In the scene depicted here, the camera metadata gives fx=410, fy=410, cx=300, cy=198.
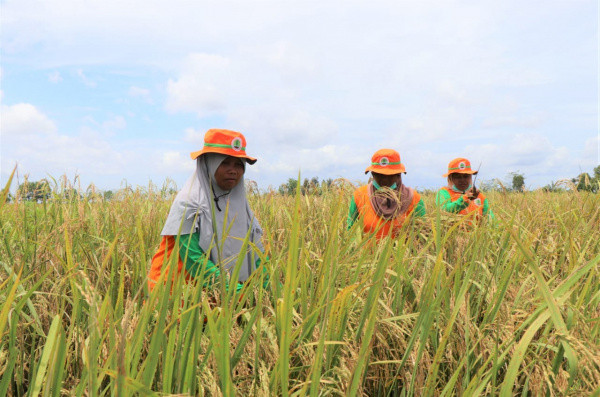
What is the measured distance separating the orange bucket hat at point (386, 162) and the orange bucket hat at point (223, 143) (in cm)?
143

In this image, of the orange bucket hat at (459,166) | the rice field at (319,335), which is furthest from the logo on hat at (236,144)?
the orange bucket hat at (459,166)

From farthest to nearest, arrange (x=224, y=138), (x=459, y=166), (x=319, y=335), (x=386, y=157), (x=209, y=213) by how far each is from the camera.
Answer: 1. (x=459, y=166)
2. (x=386, y=157)
3. (x=224, y=138)
4. (x=209, y=213)
5. (x=319, y=335)

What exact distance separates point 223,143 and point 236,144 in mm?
87

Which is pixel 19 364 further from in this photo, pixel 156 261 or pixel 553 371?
pixel 553 371

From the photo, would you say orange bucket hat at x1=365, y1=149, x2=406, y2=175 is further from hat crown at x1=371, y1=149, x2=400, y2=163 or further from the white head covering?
the white head covering

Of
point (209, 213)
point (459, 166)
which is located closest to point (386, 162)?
point (459, 166)

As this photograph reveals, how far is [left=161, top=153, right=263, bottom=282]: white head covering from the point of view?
2.54 metres

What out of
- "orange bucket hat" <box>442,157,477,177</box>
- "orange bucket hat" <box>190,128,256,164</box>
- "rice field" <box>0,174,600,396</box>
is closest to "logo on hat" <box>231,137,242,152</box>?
"orange bucket hat" <box>190,128,256,164</box>

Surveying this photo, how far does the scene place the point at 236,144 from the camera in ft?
9.04

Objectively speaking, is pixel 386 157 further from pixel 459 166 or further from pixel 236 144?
pixel 459 166

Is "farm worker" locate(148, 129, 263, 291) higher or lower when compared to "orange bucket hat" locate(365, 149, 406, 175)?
lower

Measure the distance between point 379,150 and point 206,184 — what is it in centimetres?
182

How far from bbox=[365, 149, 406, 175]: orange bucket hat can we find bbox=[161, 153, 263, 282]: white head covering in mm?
1358

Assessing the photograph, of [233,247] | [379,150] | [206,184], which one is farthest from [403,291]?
[379,150]
